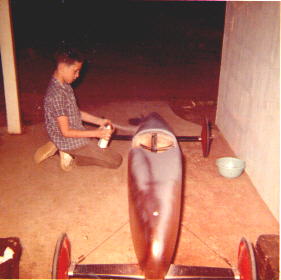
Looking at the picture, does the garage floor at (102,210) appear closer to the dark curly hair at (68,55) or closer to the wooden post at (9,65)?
the wooden post at (9,65)

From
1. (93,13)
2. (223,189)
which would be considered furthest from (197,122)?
(93,13)

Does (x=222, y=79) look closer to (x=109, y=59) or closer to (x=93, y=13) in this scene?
(x=109, y=59)

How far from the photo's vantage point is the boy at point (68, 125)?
458 cm

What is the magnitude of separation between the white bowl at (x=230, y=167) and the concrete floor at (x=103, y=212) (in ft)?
0.36

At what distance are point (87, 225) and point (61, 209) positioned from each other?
0.54 meters

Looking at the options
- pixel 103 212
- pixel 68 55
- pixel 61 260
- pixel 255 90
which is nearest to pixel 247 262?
pixel 61 260

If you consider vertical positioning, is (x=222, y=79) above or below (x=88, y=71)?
above

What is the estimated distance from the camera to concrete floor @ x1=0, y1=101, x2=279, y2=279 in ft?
12.3

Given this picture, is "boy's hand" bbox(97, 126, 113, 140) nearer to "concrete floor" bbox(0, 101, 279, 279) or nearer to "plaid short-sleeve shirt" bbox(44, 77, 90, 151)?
"plaid short-sleeve shirt" bbox(44, 77, 90, 151)

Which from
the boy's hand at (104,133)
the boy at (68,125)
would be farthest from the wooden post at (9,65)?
the boy's hand at (104,133)

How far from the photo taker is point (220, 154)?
617 centimetres

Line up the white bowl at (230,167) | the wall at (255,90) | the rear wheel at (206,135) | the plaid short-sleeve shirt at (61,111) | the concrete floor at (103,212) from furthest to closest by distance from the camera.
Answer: the rear wheel at (206,135), the white bowl at (230,167), the plaid short-sleeve shirt at (61,111), the wall at (255,90), the concrete floor at (103,212)

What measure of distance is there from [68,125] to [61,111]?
24 centimetres

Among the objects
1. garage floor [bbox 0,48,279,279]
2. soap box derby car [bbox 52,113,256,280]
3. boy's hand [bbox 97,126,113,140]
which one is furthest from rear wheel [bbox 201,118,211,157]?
soap box derby car [bbox 52,113,256,280]
